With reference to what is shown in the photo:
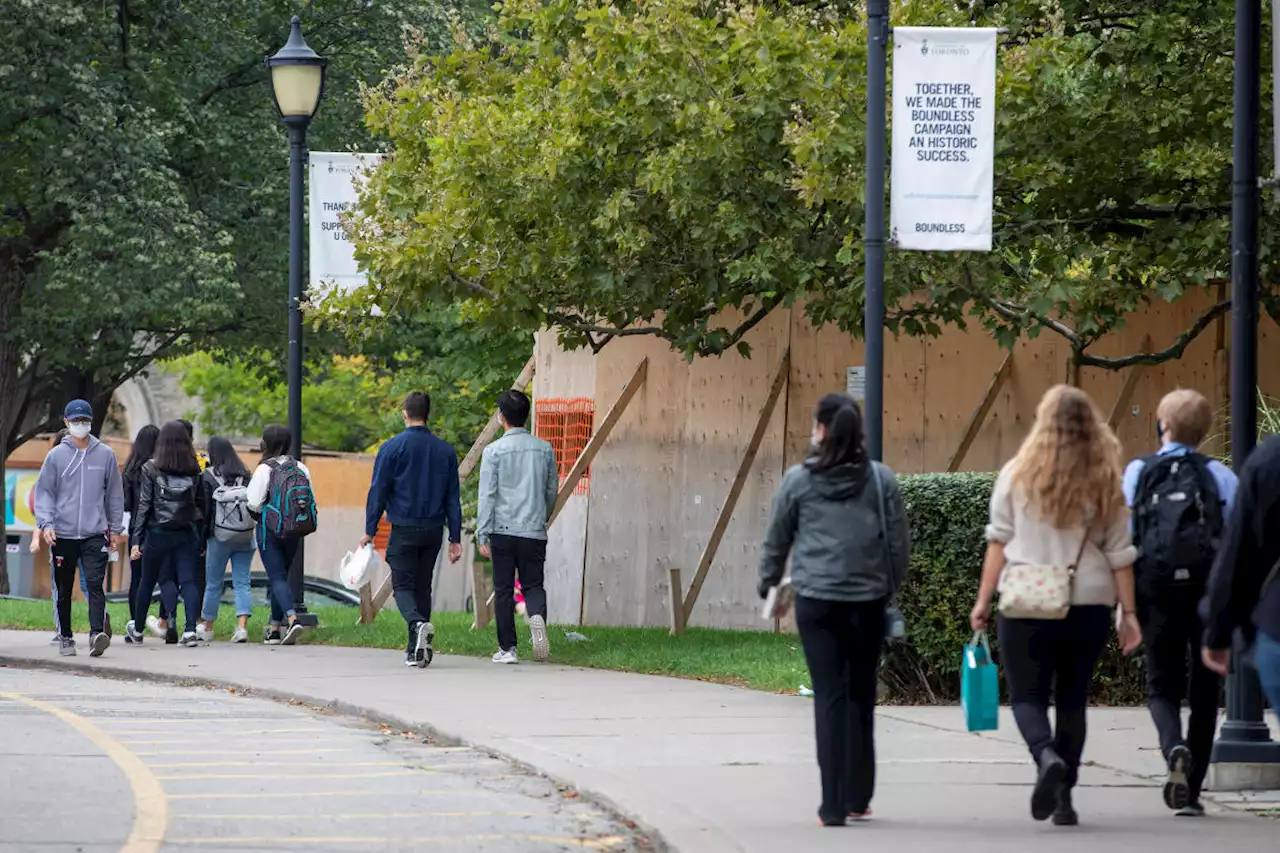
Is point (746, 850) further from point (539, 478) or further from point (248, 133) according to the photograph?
point (248, 133)

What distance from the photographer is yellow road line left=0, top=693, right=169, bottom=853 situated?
7.72m

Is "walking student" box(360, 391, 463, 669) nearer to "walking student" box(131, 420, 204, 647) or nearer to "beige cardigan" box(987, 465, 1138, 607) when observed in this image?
"walking student" box(131, 420, 204, 647)

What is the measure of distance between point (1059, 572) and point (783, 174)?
7716 millimetres

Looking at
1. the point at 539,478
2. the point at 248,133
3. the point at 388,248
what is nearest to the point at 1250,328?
the point at 539,478

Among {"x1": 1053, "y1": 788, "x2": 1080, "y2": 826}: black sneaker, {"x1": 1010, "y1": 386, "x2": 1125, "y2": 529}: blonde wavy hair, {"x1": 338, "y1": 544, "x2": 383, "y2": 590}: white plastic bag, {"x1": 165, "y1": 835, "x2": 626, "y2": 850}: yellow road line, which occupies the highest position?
{"x1": 1010, "y1": 386, "x2": 1125, "y2": 529}: blonde wavy hair

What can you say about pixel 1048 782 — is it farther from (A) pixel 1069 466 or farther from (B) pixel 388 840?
(B) pixel 388 840

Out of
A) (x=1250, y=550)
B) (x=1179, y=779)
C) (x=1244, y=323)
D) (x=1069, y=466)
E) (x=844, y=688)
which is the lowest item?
(x=1179, y=779)

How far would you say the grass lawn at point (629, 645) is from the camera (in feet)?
45.8

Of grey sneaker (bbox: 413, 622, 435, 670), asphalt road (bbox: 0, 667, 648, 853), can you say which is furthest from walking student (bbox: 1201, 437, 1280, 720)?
grey sneaker (bbox: 413, 622, 435, 670)

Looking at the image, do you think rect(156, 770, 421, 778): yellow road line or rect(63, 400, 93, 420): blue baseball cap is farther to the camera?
rect(63, 400, 93, 420): blue baseball cap

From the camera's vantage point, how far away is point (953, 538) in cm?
1184

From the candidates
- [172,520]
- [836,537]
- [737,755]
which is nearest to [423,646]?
[172,520]

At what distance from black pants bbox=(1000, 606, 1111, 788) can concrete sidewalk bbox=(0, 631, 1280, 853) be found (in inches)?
14.5

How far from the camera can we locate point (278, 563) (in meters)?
17.0
